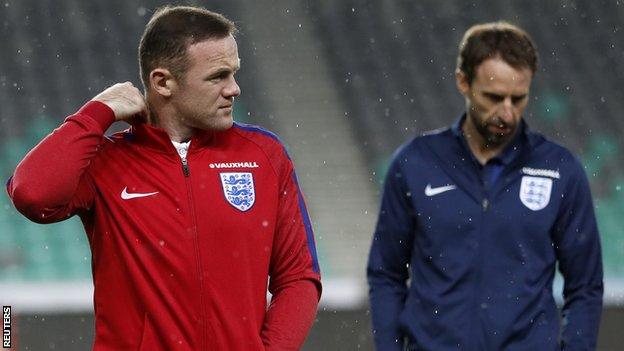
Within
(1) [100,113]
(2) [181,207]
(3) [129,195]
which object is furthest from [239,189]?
(1) [100,113]

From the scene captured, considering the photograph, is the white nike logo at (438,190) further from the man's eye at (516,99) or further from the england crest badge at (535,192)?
the man's eye at (516,99)

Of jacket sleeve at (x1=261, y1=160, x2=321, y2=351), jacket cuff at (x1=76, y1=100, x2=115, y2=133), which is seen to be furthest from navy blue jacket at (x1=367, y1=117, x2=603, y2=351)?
jacket cuff at (x1=76, y1=100, x2=115, y2=133)

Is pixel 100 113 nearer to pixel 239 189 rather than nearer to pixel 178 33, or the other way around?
pixel 178 33

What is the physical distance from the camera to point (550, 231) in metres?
3.46

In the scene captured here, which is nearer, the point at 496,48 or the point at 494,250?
the point at 494,250

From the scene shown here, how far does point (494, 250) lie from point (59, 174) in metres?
1.31

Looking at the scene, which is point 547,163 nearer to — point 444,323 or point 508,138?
point 508,138

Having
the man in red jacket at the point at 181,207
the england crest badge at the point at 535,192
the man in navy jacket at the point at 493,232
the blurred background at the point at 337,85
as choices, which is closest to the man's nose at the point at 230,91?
the man in red jacket at the point at 181,207

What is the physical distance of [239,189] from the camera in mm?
2834

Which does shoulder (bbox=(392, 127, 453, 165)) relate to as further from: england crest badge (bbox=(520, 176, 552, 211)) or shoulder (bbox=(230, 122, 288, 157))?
shoulder (bbox=(230, 122, 288, 157))

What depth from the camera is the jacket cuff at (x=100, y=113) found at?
2.84 m

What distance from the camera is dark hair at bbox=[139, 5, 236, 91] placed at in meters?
2.84

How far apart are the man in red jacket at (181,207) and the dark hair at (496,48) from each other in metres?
0.90

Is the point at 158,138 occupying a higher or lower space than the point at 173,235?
higher
